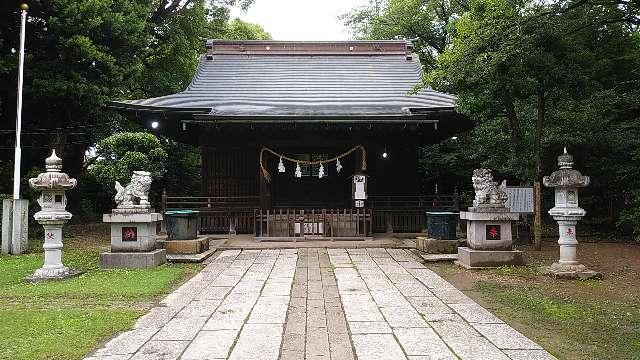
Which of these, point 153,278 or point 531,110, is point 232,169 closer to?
point 153,278

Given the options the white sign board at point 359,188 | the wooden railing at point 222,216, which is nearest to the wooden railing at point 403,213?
the white sign board at point 359,188

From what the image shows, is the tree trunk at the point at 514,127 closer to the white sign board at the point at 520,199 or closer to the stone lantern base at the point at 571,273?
the white sign board at the point at 520,199

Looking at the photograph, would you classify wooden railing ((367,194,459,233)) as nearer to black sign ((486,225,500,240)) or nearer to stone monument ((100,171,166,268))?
black sign ((486,225,500,240))

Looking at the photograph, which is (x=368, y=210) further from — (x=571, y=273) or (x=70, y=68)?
(x=70, y=68)

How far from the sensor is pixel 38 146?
16.6 metres

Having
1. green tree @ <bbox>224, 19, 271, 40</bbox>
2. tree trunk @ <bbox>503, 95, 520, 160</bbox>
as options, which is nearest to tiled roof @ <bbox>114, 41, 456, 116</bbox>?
tree trunk @ <bbox>503, 95, 520, 160</bbox>

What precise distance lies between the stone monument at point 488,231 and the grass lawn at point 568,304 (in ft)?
1.02

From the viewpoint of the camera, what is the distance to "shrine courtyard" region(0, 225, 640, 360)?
Answer: 424cm

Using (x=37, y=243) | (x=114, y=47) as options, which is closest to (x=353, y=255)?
(x=37, y=243)

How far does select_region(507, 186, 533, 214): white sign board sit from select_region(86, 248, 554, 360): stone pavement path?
14.0 feet

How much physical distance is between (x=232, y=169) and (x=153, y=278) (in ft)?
25.5

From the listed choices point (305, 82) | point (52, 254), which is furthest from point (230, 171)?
point (52, 254)

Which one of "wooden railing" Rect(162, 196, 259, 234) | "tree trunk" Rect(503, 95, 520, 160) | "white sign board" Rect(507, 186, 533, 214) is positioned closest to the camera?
"white sign board" Rect(507, 186, 533, 214)

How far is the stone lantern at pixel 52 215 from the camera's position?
792cm
